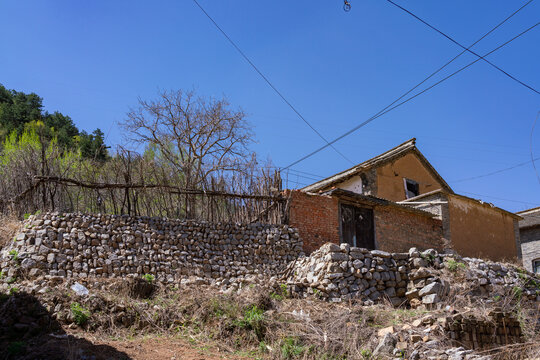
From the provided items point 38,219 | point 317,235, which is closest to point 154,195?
point 38,219

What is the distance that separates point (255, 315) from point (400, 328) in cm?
274

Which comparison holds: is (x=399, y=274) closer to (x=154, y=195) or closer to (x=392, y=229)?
(x=392, y=229)

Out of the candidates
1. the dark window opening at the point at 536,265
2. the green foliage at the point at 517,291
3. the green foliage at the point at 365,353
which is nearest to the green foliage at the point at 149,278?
the green foliage at the point at 365,353

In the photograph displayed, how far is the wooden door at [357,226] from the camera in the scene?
15273 millimetres

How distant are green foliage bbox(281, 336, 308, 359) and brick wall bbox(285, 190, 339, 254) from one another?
5.23m

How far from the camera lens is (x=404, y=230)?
16922 millimetres

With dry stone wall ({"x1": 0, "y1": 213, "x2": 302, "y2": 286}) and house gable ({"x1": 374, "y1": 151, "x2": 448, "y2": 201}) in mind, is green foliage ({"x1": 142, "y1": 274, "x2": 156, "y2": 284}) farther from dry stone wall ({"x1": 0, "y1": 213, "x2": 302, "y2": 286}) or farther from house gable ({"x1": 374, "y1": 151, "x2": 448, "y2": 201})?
house gable ({"x1": 374, "y1": 151, "x2": 448, "y2": 201})

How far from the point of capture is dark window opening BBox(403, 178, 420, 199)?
71.1ft

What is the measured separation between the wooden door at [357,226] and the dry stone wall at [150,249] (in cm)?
253

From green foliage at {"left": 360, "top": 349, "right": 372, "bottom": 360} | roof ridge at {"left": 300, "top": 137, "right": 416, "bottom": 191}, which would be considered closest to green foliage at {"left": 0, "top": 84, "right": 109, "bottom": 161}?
roof ridge at {"left": 300, "top": 137, "right": 416, "bottom": 191}

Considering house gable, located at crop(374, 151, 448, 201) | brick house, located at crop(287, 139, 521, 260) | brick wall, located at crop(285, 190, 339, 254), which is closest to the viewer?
brick wall, located at crop(285, 190, 339, 254)

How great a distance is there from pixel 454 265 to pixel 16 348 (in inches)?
394

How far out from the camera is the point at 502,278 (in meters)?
13.3

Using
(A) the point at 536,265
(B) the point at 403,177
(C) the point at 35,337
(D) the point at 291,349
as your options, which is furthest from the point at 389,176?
(C) the point at 35,337
